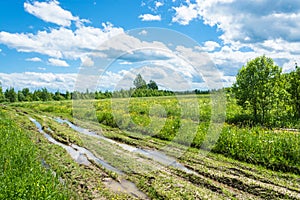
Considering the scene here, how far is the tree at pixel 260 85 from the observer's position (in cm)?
1716

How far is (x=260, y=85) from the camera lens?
1733cm

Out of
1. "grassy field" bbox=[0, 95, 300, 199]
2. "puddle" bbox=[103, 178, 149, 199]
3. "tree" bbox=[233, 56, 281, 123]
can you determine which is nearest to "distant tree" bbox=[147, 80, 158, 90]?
"grassy field" bbox=[0, 95, 300, 199]

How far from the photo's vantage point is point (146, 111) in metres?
22.0

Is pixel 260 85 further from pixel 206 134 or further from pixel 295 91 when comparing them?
pixel 206 134

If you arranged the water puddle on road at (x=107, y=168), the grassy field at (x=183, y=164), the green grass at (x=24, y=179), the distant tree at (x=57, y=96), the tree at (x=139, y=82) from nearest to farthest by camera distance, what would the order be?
the green grass at (x=24, y=179)
the grassy field at (x=183, y=164)
the water puddle on road at (x=107, y=168)
the tree at (x=139, y=82)
the distant tree at (x=57, y=96)

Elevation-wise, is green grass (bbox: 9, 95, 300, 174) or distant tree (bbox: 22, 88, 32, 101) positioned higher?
distant tree (bbox: 22, 88, 32, 101)

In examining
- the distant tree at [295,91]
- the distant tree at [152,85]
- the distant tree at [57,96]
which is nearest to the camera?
the distant tree at [152,85]

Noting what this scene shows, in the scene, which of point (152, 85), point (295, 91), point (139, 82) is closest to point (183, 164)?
point (152, 85)

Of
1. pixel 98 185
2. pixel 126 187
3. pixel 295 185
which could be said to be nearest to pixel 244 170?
pixel 295 185

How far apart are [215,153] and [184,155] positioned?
1550mm

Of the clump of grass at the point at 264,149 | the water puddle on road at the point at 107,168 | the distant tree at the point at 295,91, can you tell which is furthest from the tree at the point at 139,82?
the distant tree at the point at 295,91

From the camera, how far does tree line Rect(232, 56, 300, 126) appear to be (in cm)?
1720

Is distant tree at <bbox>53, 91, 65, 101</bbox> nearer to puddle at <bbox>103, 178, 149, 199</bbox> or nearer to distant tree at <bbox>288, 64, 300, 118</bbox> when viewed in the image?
distant tree at <bbox>288, 64, 300, 118</bbox>

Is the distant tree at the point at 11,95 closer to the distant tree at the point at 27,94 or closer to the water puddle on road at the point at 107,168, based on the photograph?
the distant tree at the point at 27,94
